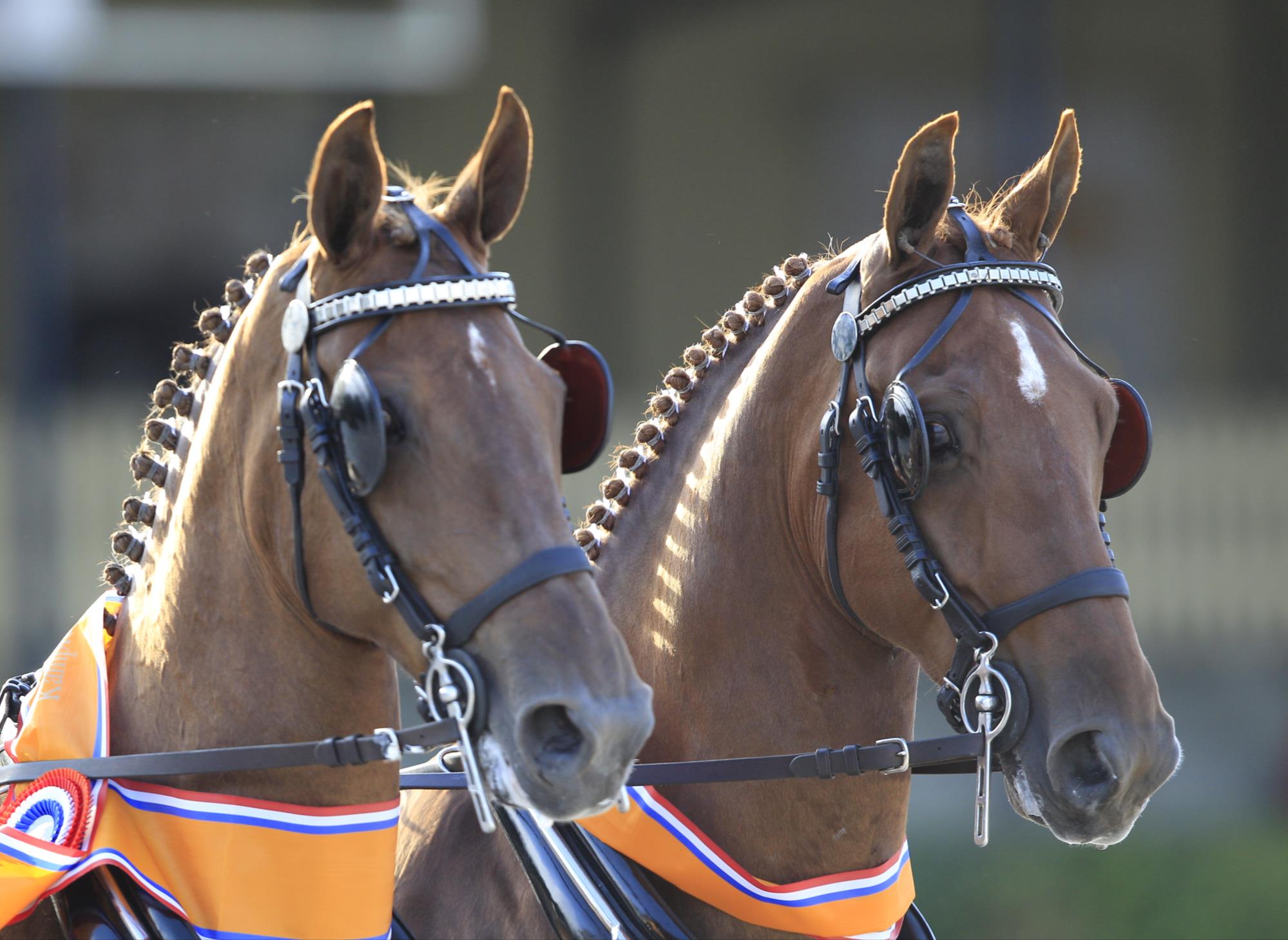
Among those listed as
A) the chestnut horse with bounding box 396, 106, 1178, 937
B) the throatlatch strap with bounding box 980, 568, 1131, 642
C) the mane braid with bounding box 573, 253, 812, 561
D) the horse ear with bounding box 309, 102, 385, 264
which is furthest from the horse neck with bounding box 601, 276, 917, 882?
the horse ear with bounding box 309, 102, 385, 264

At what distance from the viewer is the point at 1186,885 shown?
5.19m

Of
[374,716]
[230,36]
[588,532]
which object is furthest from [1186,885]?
[230,36]

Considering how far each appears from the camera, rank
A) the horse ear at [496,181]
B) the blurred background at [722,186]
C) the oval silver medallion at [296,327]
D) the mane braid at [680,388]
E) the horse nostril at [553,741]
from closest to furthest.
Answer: the horse nostril at [553,741] → the oval silver medallion at [296,327] → the horse ear at [496,181] → the mane braid at [680,388] → the blurred background at [722,186]

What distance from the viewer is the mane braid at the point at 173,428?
1919 mm

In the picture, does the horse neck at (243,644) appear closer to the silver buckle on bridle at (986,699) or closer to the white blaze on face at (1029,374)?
the silver buckle on bridle at (986,699)

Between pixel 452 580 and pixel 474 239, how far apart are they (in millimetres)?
453

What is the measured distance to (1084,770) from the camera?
1.86m

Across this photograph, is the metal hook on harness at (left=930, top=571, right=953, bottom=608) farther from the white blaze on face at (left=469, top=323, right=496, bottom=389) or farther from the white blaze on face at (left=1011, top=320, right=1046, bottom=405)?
the white blaze on face at (left=469, top=323, right=496, bottom=389)

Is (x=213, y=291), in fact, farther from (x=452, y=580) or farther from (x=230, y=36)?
(x=452, y=580)

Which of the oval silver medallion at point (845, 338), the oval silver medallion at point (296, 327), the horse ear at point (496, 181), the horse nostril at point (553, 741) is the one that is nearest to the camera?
the horse nostril at point (553, 741)

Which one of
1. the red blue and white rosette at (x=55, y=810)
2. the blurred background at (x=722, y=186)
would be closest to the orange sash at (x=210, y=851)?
the red blue and white rosette at (x=55, y=810)

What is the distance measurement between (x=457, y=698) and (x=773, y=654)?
632 millimetres

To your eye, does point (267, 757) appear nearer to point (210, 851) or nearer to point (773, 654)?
point (210, 851)

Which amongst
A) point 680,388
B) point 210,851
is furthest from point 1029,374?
point 210,851
